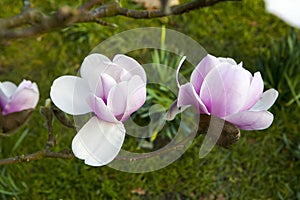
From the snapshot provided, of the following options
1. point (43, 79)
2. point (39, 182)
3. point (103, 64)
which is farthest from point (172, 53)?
point (103, 64)

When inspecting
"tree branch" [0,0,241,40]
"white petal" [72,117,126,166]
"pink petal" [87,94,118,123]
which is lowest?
"white petal" [72,117,126,166]

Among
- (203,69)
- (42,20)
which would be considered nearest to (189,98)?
(203,69)

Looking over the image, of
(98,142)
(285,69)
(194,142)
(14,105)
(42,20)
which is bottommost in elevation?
(194,142)

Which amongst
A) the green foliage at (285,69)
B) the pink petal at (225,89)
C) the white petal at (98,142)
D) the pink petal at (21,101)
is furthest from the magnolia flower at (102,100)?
the green foliage at (285,69)

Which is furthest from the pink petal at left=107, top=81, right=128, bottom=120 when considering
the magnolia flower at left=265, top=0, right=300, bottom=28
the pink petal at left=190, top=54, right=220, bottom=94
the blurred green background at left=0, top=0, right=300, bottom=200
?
the blurred green background at left=0, top=0, right=300, bottom=200

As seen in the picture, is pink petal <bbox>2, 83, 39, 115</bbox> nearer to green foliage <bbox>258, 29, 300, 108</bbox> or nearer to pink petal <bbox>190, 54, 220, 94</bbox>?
pink petal <bbox>190, 54, 220, 94</bbox>

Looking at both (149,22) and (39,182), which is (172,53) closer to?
(149,22)

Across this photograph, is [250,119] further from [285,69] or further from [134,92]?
[285,69]
